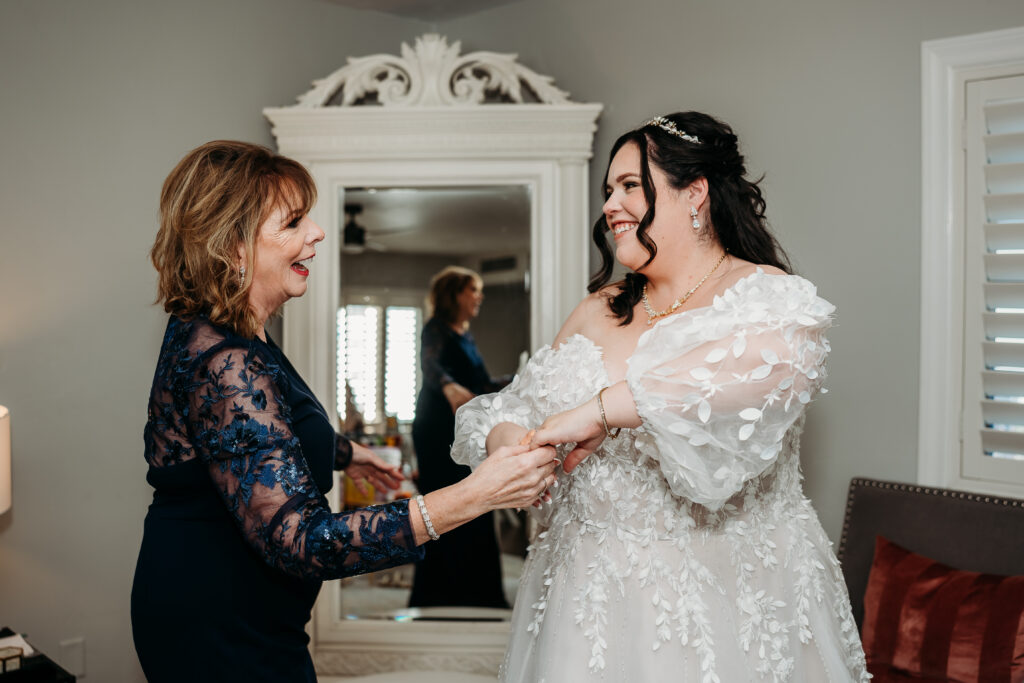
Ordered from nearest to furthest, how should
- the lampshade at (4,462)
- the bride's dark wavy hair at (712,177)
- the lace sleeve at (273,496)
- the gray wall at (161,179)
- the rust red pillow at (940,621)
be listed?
the lace sleeve at (273,496) → the bride's dark wavy hair at (712,177) → the rust red pillow at (940,621) → the lampshade at (4,462) → the gray wall at (161,179)

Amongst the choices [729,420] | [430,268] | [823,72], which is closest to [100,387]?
[430,268]

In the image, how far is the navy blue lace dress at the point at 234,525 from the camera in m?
1.38

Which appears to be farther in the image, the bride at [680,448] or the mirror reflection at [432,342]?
the mirror reflection at [432,342]

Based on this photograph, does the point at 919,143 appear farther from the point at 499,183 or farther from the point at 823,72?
the point at 499,183

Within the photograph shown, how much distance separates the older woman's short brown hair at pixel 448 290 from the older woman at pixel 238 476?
148 cm

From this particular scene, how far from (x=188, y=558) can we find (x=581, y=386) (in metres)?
0.81

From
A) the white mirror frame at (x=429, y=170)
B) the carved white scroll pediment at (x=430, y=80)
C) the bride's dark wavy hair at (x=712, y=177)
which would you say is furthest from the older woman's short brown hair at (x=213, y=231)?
the carved white scroll pediment at (x=430, y=80)

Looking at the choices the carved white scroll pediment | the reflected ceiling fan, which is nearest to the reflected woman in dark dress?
the reflected ceiling fan

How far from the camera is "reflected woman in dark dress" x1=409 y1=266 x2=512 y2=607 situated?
312cm

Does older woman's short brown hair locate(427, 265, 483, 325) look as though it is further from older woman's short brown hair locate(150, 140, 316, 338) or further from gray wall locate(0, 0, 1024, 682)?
older woman's short brown hair locate(150, 140, 316, 338)

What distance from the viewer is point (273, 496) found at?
4.53ft

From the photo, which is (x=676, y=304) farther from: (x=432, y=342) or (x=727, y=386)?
(x=432, y=342)

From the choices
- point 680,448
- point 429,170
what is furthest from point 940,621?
point 429,170

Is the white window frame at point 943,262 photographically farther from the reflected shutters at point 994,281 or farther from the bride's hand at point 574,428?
the bride's hand at point 574,428
